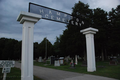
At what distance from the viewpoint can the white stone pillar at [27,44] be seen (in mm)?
6551

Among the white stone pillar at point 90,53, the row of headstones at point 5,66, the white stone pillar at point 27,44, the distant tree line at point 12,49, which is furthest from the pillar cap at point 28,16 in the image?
the distant tree line at point 12,49

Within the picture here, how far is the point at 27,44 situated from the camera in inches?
270

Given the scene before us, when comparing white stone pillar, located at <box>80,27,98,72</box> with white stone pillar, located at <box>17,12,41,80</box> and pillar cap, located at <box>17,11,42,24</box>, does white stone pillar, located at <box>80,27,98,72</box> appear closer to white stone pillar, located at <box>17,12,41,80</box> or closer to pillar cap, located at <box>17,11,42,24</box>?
pillar cap, located at <box>17,11,42,24</box>

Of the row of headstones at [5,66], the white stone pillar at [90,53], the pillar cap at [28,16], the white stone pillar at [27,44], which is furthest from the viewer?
the white stone pillar at [90,53]

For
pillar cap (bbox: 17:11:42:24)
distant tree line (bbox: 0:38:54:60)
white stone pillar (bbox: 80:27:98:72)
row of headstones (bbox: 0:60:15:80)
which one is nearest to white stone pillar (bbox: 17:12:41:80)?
pillar cap (bbox: 17:11:42:24)

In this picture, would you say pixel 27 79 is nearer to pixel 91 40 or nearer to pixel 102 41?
pixel 91 40

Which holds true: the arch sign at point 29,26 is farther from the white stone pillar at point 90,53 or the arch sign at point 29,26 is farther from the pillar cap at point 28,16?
the white stone pillar at point 90,53

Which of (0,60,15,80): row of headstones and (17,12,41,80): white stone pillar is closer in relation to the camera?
(0,60,15,80): row of headstones

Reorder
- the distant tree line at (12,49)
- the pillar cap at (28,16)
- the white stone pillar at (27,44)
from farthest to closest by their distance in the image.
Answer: the distant tree line at (12,49)
the pillar cap at (28,16)
the white stone pillar at (27,44)

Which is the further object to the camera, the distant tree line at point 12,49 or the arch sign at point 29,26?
the distant tree line at point 12,49

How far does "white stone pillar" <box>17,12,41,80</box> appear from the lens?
655 cm

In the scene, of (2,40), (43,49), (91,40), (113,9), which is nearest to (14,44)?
(2,40)

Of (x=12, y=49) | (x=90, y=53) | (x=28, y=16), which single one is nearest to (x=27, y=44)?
(x=28, y=16)

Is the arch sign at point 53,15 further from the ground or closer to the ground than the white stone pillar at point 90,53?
further from the ground
